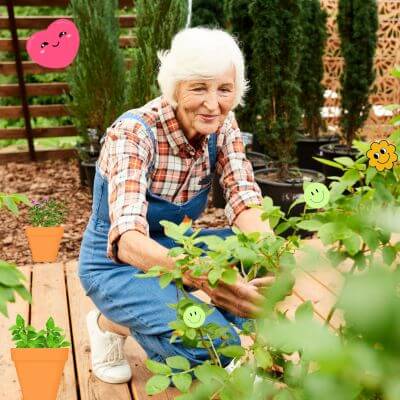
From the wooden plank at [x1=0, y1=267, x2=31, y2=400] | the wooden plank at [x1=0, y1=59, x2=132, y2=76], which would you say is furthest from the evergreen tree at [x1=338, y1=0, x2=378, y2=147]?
the wooden plank at [x1=0, y1=267, x2=31, y2=400]

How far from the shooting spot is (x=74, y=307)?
2496mm

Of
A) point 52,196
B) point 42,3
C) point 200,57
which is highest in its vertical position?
point 42,3

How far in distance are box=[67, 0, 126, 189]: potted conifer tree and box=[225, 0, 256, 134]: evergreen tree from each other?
34.6 inches

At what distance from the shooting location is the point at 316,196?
877 millimetres

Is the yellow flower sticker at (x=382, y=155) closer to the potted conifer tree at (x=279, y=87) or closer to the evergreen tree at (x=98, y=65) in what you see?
the potted conifer tree at (x=279, y=87)

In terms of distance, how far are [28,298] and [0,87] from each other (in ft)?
16.0

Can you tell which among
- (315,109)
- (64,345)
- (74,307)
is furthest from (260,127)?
(64,345)

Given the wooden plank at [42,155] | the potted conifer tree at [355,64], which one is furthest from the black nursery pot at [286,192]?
the wooden plank at [42,155]

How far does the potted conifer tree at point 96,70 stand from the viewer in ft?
14.3

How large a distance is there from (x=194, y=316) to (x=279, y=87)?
2994 millimetres

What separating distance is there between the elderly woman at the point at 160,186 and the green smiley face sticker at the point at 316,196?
63 centimetres

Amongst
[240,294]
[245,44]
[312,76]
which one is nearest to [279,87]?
[245,44]

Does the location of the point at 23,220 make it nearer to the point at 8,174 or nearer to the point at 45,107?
the point at 8,174

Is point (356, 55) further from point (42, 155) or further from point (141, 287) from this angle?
point (141, 287)
